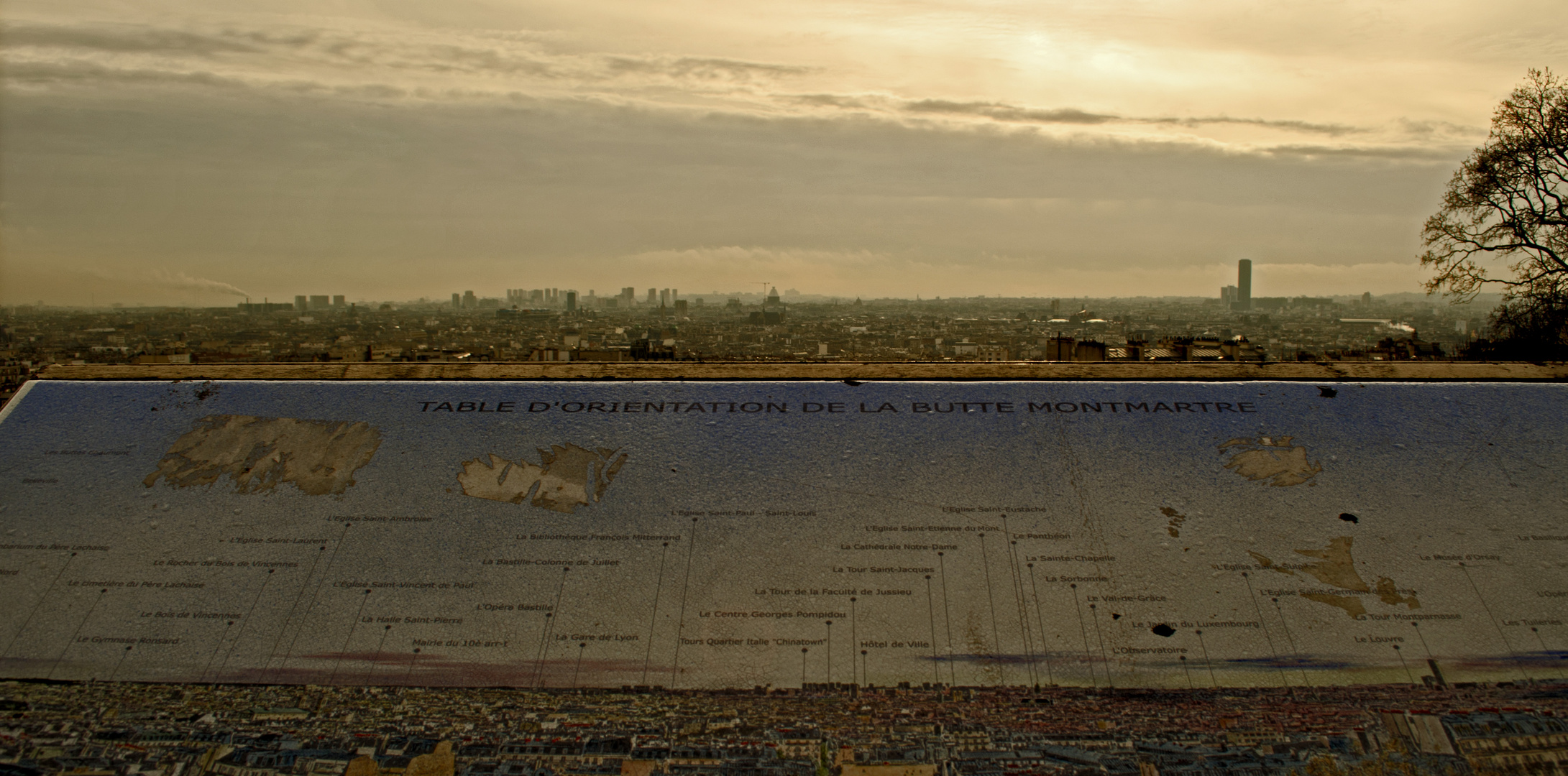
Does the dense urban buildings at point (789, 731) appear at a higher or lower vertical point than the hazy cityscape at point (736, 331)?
lower

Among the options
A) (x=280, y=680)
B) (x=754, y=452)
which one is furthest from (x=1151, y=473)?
(x=280, y=680)

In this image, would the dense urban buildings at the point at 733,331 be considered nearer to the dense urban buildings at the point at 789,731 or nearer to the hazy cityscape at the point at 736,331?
the hazy cityscape at the point at 736,331

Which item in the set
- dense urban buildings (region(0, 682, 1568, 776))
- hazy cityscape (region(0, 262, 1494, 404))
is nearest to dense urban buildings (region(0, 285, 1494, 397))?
hazy cityscape (region(0, 262, 1494, 404))

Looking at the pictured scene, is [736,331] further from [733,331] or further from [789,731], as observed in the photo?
[789,731]

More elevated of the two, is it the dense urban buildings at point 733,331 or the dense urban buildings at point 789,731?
the dense urban buildings at point 733,331

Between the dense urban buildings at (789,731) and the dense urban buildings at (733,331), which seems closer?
the dense urban buildings at (789,731)

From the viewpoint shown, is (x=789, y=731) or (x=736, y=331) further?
(x=736, y=331)

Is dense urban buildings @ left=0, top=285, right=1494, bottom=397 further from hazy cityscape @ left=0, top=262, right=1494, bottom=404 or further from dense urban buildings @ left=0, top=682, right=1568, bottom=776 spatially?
dense urban buildings @ left=0, top=682, right=1568, bottom=776

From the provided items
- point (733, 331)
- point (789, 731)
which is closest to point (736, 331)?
point (733, 331)

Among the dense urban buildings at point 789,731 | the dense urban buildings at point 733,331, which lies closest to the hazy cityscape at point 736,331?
the dense urban buildings at point 733,331

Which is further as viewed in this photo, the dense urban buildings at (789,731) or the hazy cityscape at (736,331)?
the hazy cityscape at (736,331)

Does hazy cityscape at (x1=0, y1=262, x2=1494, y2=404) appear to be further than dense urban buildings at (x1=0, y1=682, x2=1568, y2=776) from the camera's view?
Yes
